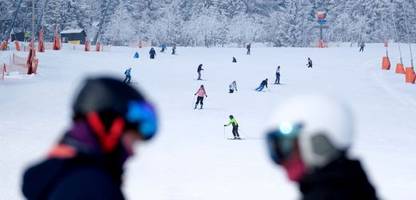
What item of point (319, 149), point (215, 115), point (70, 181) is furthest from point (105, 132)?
point (215, 115)

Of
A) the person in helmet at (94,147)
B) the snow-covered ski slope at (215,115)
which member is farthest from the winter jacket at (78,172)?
the snow-covered ski slope at (215,115)

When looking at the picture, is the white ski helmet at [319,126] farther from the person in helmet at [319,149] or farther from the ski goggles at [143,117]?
the ski goggles at [143,117]

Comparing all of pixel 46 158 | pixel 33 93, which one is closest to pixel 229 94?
pixel 33 93

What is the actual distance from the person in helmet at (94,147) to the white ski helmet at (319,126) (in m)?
0.47

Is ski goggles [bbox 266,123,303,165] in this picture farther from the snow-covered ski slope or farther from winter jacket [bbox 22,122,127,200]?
winter jacket [bbox 22,122,127,200]

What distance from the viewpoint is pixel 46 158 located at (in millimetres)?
2205

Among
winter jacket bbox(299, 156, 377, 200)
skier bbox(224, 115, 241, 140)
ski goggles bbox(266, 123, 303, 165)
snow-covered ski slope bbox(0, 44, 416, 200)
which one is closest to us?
winter jacket bbox(299, 156, 377, 200)

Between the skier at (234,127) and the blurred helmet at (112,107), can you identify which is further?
the skier at (234,127)

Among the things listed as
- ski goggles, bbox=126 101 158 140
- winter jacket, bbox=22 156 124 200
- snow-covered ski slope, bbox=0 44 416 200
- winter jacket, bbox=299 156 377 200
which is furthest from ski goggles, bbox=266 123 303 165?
winter jacket, bbox=22 156 124 200

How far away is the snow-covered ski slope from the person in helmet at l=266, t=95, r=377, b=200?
0.63ft

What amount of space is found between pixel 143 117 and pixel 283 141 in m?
0.45

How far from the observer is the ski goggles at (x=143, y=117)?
220 centimetres

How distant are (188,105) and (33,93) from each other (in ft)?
22.5

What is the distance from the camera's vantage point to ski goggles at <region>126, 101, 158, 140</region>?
7.20 feet
